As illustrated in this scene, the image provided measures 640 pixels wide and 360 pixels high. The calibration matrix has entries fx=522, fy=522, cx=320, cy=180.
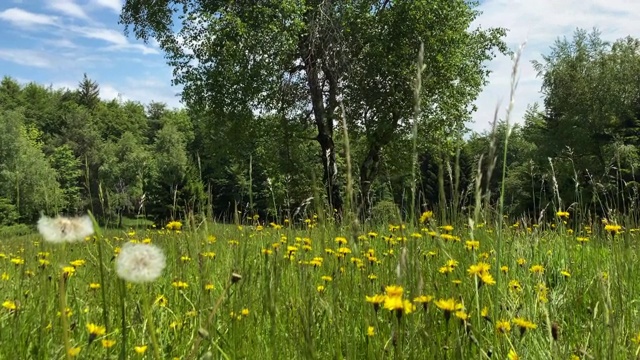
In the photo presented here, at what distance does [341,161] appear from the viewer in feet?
66.6

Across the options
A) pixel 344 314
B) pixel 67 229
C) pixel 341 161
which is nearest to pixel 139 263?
Result: pixel 67 229

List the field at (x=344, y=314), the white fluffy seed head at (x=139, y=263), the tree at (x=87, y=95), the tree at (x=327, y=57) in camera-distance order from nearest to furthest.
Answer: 1. the white fluffy seed head at (x=139, y=263)
2. the field at (x=344, y=314)
3. the tree at (x=327, y=57)
4. the tree at (x=87, y=95)

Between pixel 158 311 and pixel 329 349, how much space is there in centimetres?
94

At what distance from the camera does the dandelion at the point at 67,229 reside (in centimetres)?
76

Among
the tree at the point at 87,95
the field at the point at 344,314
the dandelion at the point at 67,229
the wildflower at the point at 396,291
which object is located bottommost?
the field at the point at 344,314

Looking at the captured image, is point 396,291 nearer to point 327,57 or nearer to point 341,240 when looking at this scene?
point 341,240

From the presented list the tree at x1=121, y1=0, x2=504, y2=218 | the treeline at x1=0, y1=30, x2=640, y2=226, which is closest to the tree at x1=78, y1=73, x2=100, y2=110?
the treeline at x1=0, y1=30, x2=640, y2=226

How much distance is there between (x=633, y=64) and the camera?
26969 mm

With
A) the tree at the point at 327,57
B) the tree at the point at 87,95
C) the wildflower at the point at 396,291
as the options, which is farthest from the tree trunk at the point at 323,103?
the tree at the point at 87,95

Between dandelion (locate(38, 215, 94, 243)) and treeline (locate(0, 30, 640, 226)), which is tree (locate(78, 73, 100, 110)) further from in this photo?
dandelion (locate(38, 215, 94, 243))

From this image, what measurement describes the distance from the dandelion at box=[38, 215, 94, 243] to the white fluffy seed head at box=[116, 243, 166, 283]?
0.06 meters

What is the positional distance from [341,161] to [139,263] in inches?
770

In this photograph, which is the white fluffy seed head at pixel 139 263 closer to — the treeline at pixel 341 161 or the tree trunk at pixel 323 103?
the treeline at pixel 341 161

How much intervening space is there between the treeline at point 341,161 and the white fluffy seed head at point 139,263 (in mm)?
606
